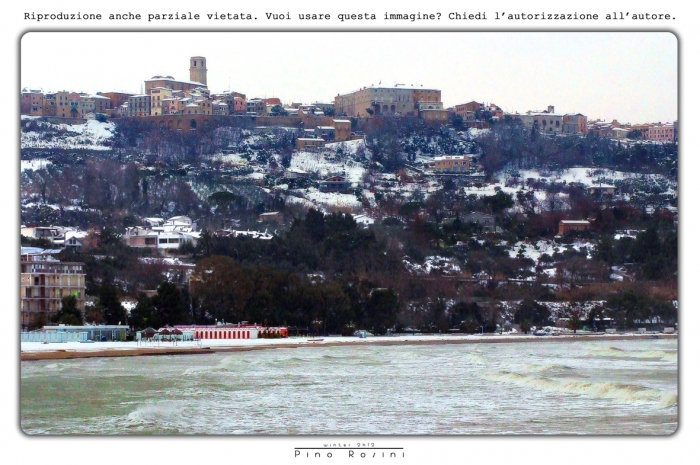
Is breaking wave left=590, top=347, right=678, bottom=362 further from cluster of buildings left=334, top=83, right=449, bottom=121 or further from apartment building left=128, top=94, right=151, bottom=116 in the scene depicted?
apartment building left=128, top=94, right=151, bottom=116

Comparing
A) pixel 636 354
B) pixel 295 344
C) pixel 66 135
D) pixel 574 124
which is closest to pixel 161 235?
pixel 295 344

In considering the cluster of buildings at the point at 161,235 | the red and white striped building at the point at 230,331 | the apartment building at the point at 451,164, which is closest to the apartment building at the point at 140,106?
the apartment building at the point at 451,164

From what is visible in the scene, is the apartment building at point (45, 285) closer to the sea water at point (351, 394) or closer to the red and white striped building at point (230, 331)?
the red and white striped building at point (230, 331)

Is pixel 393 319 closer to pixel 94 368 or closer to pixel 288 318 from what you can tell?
pixel 288 318

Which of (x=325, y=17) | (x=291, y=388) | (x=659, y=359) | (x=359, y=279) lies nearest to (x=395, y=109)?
(x=359, y=279)

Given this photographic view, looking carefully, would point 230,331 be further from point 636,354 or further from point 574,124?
point 574,124
